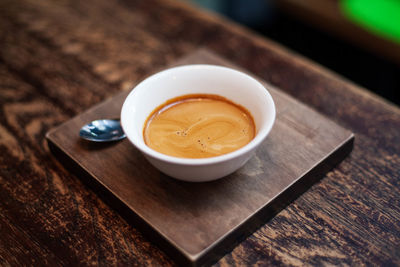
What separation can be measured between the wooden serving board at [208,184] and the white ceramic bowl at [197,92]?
0.04m

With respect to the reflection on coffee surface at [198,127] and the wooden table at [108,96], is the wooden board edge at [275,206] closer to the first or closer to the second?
the wooden table at [108,96]

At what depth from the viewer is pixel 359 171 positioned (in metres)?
0.85

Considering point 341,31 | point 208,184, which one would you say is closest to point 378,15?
point 341,31

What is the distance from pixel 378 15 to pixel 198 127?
114cm

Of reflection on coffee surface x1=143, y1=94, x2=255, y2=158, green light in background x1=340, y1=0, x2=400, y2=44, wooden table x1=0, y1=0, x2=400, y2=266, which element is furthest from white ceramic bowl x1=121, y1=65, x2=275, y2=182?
Result: green light in background x1=340, y1=0, x2=400, y2=44

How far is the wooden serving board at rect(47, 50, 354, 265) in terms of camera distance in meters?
0.68

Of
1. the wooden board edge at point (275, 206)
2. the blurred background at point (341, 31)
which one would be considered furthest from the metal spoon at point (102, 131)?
the blurred background at point (341, 31)

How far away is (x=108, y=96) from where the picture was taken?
1059 mm

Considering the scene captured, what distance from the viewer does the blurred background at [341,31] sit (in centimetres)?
161

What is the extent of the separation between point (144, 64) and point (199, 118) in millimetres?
407

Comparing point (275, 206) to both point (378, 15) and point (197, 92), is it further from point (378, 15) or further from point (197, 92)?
point (378, 15)

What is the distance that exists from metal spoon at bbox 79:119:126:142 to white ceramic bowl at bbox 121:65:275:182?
85mm

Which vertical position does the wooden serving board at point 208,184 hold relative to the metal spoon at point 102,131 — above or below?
below

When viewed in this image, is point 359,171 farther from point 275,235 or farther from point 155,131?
point 155,131
